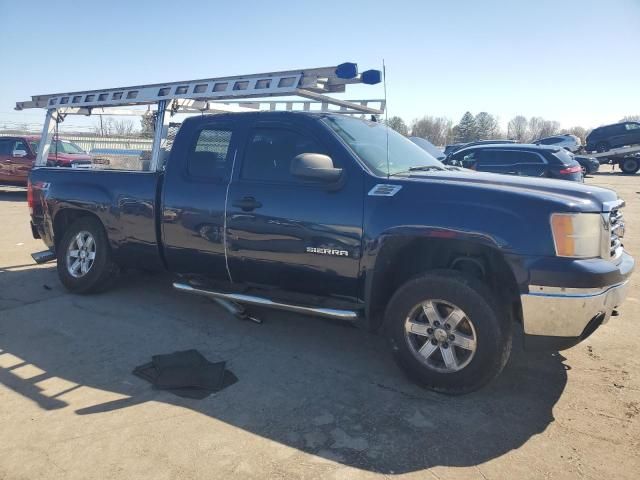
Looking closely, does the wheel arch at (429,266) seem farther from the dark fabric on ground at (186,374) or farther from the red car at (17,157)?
the red car at (17,157)

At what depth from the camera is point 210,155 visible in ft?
15.0

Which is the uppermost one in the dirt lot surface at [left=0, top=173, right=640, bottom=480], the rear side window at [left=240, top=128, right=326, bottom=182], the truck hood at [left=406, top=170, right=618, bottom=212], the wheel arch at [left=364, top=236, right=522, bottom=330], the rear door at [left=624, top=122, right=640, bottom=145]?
the rear door at [left=624, top=122, right=640, bottom=145]

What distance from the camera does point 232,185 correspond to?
432 cm

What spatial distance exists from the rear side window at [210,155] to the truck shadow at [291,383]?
4.73 feet

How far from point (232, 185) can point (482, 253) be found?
84.2 inches

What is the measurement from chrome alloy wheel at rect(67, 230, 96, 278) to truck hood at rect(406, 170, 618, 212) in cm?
369

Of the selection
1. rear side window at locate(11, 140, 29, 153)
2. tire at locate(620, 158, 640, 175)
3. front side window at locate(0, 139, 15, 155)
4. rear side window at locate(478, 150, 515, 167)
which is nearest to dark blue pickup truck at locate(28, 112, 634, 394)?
rear side window at locate(478, 150, 515, 167)

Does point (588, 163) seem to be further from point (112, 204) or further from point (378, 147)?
point (112, 204)

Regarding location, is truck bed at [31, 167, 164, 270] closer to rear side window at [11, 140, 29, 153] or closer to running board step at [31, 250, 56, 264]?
running board step at [31, 250, 56, 264]

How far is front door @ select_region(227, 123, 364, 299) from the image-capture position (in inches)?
147

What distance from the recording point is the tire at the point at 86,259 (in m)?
5.41

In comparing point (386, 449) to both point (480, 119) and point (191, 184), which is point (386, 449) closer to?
point (191, 184)

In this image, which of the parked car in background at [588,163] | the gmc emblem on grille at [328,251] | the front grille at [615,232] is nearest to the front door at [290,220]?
the gmc emblem on grille at [328,251]

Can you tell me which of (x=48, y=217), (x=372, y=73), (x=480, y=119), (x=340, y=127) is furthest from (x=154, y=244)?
(x=480, y=119)
